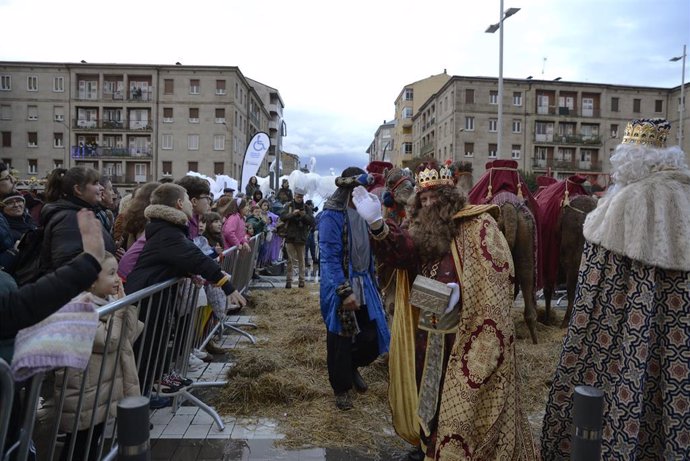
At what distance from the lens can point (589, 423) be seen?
235 cm

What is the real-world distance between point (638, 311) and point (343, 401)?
2.47 m

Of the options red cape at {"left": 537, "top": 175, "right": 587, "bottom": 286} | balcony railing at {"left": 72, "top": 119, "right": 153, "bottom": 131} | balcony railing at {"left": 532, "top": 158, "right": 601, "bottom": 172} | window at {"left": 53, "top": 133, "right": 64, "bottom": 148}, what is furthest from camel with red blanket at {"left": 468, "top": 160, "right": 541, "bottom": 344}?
window at {"left": 53, "top": 133, "right": 64, "bottom": 148}

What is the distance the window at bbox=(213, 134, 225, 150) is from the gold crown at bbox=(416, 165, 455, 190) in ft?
174

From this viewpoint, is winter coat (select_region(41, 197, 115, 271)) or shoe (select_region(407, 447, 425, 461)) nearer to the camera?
winter coat (select_region(41, 197, 115, 271))

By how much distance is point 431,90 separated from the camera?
73375 mm

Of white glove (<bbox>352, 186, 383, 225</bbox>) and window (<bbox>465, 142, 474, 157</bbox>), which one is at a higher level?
window (<bbox>465, 142, 474, 157</bbox>)

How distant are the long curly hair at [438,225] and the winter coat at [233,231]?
5.45m

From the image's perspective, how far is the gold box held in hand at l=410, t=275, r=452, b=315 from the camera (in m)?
3.07

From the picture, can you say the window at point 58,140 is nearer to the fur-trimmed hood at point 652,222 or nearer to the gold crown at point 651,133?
the gold crown at point 651,133

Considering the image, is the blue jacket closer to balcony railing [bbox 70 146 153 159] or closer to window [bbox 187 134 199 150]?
window [bbox 187 134 199 150]

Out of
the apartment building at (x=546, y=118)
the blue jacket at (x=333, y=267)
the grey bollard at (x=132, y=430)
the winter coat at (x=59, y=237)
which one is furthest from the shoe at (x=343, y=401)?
the apartment building at (x=546, y=118)

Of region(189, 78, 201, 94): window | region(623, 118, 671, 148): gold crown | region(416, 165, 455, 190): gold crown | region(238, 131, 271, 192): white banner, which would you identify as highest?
region(189, 78, 201, 94): window

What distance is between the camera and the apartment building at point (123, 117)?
54.6m

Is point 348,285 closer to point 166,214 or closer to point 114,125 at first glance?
point 166,214
